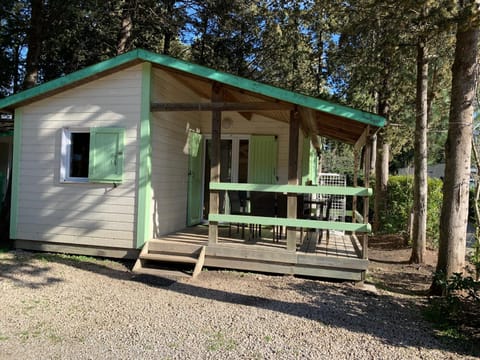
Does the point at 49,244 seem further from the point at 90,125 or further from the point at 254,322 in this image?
the point at 254,322

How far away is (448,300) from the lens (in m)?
3.92

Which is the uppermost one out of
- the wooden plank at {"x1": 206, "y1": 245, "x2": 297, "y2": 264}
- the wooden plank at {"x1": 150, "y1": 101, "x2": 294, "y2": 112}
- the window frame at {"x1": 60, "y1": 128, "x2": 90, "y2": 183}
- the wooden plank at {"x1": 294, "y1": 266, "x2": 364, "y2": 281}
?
the wooden plank at {"x1": 150, "y1": 101, "x2": 294, "y2": 112}

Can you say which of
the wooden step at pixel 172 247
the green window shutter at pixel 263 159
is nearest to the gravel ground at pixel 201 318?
the wooden step at pixel 172 247

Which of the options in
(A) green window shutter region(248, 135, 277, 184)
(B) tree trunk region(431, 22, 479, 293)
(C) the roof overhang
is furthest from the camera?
(A) green window shutter region(248, 135, 277, 184)

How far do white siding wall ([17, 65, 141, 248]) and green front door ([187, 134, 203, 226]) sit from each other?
1.88 metres

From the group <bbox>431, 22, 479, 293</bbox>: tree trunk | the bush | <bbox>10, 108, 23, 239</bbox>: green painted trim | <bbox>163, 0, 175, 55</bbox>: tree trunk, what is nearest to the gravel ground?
<bbox>431, 22, 479, 293</bbox>: tree trunk

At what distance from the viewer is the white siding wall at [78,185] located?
604cm

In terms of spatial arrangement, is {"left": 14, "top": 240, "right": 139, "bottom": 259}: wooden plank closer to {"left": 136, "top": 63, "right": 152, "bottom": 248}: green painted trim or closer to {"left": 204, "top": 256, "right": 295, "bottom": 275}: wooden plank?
{"left": 136, "top": 63, "right": 152, "bottom": 248}: green painted trim

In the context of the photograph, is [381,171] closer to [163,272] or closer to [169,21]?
[163,272]

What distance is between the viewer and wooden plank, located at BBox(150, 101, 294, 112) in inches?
217

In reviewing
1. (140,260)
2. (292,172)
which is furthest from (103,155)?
(292,172)

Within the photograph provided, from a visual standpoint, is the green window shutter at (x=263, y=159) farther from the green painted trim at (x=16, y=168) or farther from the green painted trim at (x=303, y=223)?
the green painted trim at (x=16, y=168)

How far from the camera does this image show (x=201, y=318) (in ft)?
12.8

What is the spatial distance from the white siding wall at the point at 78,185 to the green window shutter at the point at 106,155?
0.37 ft
